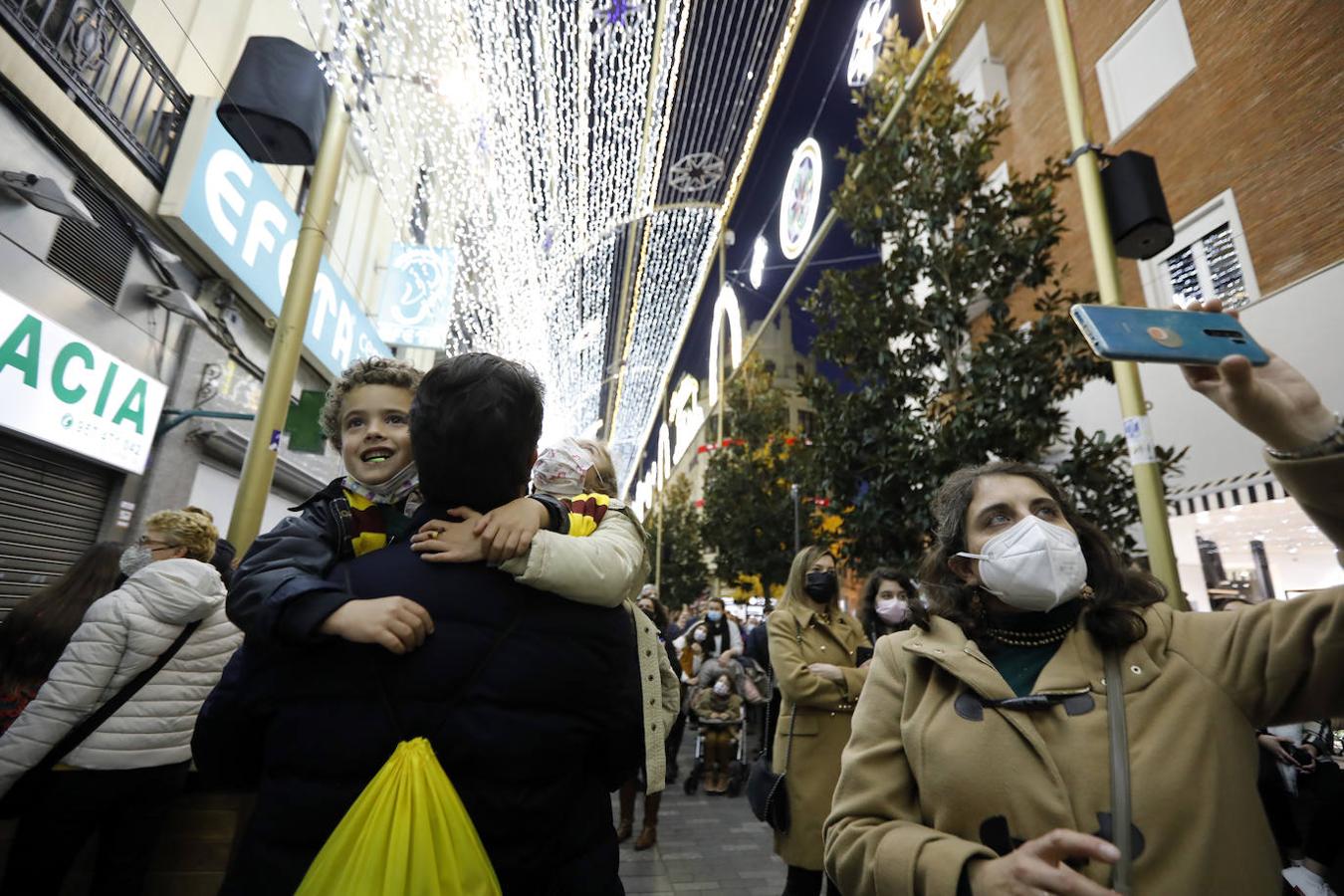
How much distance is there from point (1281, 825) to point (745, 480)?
13.3 meters

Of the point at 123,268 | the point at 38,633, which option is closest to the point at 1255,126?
the point at 38,633

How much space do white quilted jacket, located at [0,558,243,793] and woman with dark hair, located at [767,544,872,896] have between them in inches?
110

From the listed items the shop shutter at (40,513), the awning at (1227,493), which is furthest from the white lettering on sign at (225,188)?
the awning at (1227,493)

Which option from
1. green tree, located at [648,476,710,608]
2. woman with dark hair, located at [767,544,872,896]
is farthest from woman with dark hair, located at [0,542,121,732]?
green tree, located at [648,476,710,608]

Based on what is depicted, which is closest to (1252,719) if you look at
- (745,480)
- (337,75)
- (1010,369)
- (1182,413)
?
(1010,369)

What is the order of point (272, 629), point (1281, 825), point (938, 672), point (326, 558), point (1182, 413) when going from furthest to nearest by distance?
point (1182, 413)
point (1281, 825)
point (938, 672)
point (326, 558)
point (272, 629)

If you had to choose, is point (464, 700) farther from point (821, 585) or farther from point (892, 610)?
point (892, 610)

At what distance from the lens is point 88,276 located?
242 inches

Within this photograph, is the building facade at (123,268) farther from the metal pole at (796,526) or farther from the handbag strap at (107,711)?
the metal pole at (796,526)

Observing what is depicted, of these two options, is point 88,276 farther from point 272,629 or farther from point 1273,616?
point 1273,616

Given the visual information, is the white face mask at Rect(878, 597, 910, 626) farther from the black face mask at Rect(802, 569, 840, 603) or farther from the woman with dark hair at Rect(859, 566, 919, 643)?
the black face mask at Rect(802, 569, 840, 603)

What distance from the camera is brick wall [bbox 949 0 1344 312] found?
245 inches

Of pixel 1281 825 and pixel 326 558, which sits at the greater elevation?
pixel 326 558

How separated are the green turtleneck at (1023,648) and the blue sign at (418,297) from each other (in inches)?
439
